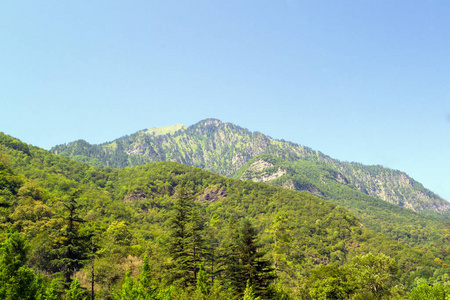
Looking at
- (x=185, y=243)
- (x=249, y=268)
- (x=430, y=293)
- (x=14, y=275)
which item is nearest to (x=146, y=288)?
(x=185, y=243)

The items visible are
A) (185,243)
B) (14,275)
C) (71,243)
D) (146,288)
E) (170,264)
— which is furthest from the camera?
(71,243)

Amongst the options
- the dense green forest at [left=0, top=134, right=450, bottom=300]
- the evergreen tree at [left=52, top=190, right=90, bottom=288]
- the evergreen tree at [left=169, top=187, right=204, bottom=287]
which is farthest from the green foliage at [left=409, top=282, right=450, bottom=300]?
the evergreen tree at [left=52, top=190, right=90, bottom=288]

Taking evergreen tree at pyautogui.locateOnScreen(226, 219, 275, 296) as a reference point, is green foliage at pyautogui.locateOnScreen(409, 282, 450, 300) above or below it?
below

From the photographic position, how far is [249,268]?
38.9 metres

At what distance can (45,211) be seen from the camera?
280ft

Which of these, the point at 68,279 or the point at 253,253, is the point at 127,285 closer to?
the point at 253,253

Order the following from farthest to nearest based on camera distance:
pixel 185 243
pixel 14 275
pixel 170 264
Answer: pixel 185 243 < pixel 170 264 < pixel 14 275

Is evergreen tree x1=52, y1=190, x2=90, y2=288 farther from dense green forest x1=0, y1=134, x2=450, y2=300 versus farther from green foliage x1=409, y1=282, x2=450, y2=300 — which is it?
green foliage x1=409, y1=282, x2=450, y2=300

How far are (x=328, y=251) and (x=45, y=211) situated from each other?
6307 inches

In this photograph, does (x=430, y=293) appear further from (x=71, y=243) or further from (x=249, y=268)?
(x=71, y=243)

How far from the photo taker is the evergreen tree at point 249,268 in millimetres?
38781

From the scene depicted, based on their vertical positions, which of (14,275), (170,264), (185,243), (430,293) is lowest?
(430,293)

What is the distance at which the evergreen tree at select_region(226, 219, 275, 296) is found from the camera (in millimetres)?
38781

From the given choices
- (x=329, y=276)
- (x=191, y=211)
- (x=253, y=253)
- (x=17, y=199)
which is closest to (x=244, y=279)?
(x=253, y=253)
